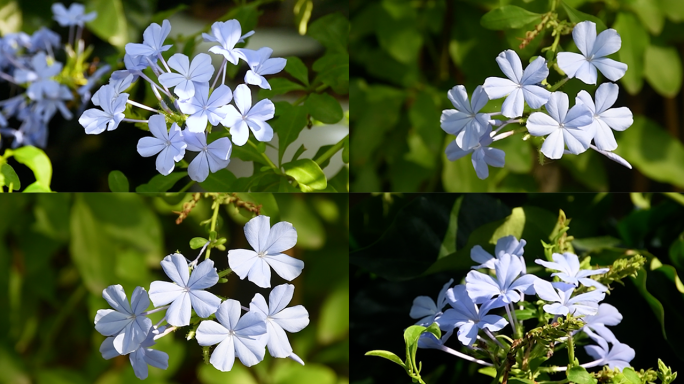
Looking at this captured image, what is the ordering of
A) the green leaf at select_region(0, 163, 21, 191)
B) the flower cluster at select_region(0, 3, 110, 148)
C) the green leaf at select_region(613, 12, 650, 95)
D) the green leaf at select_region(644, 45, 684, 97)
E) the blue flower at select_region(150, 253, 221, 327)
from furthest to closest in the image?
the green leaf at select_region(644, 45, 684, 97) < the green leaf at select_region(613, 12, 650, 95) < the flower cluster at select_region(0, 3, 110, 148) < the green leaf at select_region(0, 163, 21, 191) < the blue flower at select_region(150, 253, 221, 327)

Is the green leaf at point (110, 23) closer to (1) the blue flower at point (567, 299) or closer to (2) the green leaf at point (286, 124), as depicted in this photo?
(2) the green leaf at point (286, 124)

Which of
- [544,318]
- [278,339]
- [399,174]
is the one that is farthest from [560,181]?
[278,339]

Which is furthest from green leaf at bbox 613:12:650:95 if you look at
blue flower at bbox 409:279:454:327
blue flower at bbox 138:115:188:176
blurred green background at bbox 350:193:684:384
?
blue flower at bbox 138:115:188:176

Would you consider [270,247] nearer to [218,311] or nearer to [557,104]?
[218,311]

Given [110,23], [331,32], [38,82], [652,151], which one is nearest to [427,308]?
[331,32]

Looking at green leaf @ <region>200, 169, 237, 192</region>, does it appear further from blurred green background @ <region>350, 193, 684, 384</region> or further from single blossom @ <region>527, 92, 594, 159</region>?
single blossom @ <region>527, 92, 594, 159</region>

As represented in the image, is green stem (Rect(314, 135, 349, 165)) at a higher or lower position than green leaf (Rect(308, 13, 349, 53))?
lower

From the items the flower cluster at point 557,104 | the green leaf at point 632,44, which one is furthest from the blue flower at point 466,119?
the green leaf at point 632,44
